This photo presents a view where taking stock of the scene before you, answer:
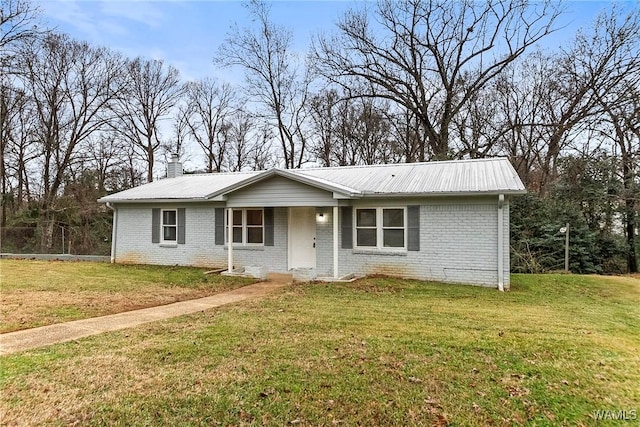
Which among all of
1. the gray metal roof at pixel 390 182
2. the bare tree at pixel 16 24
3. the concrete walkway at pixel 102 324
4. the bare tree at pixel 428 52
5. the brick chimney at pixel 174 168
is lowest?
the concrete walkway at pixel 102 324

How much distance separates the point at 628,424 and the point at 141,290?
9.13 metres

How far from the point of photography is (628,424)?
10.9ft

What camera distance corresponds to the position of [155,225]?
46.8 feet

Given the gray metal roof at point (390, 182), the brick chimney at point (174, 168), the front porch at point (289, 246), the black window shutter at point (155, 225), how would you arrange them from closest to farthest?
the gray metal roof at point (390, 182) → the front porch at point (289, 246) → the black window shutter at point (155, 225) → the brick chimney at point (174, 168)

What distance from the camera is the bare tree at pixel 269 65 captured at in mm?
24953

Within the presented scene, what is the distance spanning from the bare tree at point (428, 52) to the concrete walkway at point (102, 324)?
16212 mm

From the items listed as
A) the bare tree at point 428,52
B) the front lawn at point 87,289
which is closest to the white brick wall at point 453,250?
the front lawn at point 87,289

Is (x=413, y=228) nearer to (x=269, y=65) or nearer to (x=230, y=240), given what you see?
(x=230, y=240)

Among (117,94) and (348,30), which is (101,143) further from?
(348,30)

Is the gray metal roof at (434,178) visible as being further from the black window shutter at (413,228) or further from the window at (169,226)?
the window at (169,226)

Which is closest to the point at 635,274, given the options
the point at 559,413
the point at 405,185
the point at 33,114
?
the point at 405,185

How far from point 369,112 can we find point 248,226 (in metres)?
14.3


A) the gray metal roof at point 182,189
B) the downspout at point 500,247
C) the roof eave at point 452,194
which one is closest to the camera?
the roof eave at point 452,194

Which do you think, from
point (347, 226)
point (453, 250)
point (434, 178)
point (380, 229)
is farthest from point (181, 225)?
point (453, 250)
